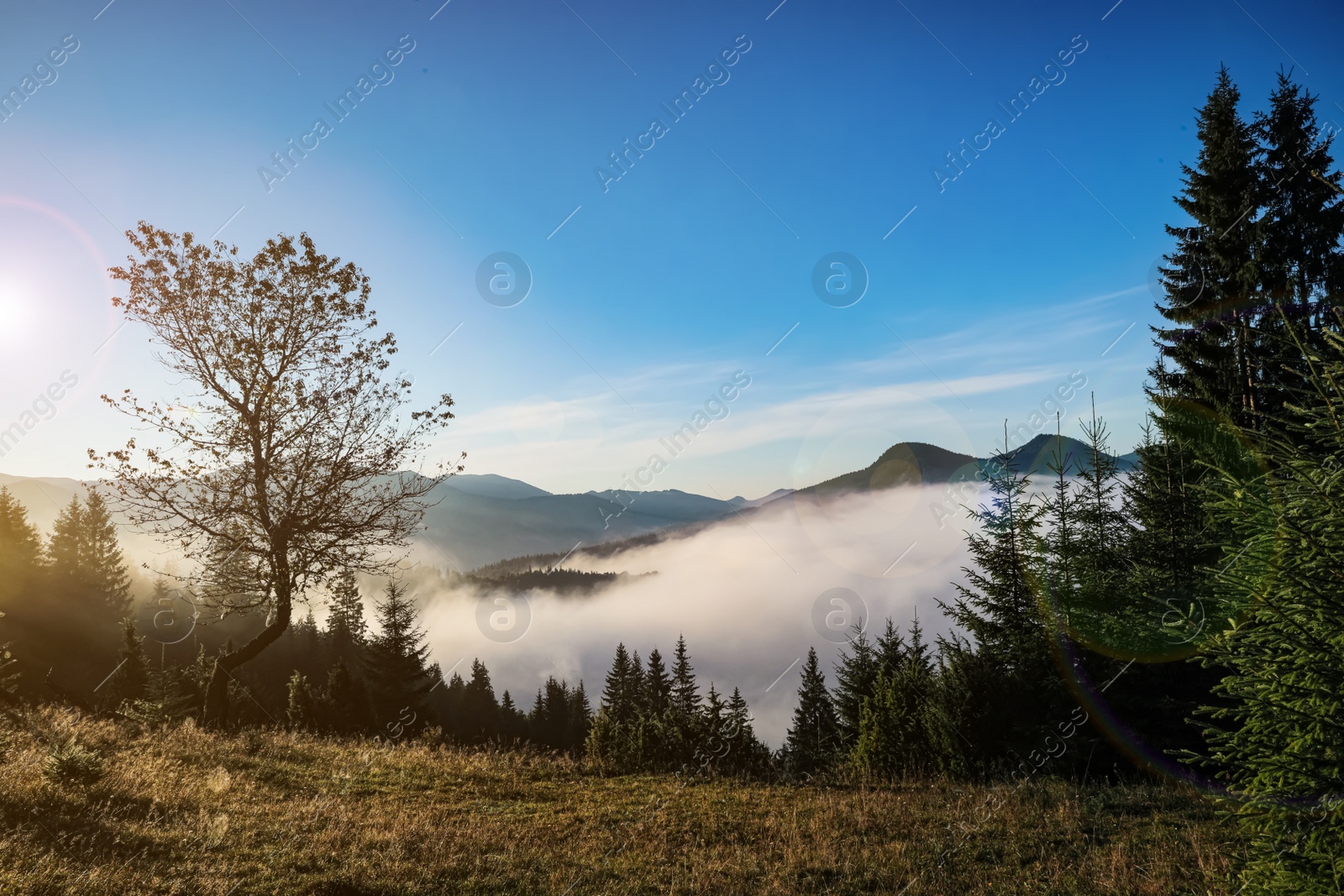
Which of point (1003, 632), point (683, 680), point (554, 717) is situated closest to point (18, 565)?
point (683, 680)

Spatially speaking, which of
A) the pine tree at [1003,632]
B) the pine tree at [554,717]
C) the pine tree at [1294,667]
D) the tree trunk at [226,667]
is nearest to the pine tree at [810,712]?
the pine tree at [554,717]

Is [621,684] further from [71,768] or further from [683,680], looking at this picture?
[71,768]

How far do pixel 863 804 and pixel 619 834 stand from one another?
4.74m

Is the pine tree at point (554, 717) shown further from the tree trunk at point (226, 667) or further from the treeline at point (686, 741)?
the tree trunk at point (226, 667)

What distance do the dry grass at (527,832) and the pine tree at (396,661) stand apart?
1435 inches

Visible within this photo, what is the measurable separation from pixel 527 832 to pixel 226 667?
12185mm

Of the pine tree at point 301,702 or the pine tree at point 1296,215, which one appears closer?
the pine tree at point 1296,215

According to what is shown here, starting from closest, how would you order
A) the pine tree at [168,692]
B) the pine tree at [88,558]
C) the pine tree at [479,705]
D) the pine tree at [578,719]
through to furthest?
the pine tree at [168,692] → the pine tree at [88,558] → the pine tree at [479,705] → the pine tree at [578,719]

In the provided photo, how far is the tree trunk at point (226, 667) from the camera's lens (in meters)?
17.4

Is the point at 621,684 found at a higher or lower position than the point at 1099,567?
lower

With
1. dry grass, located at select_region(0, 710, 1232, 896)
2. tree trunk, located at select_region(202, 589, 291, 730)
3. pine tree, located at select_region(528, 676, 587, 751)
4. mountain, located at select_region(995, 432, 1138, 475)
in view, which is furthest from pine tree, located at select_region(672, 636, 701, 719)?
dry grass, located at select_region(0, 710, 1232, 896)

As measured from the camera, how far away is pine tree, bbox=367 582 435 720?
48312 mm

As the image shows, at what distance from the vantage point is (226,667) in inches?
699

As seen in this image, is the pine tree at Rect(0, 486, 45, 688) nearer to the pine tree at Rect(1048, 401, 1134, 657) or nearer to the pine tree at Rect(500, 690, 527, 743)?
the pine tree at Rect(500, 690, 527, 743)
